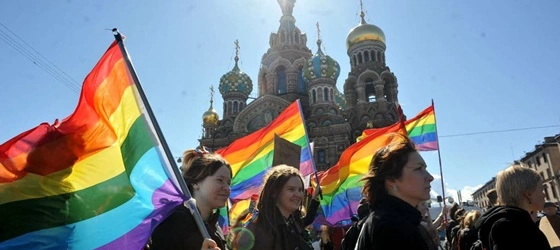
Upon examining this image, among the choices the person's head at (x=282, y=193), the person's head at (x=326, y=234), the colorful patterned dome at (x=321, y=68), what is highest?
the colorful patterned dome at (x=321, y=68)

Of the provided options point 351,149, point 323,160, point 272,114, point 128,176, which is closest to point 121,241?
point 128,176

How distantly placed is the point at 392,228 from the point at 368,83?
96.4 ft

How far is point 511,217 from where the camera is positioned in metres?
2.39

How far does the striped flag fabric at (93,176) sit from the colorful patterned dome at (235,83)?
32.7 meters

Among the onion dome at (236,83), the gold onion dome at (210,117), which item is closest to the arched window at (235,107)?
the onion dome at (236,83)

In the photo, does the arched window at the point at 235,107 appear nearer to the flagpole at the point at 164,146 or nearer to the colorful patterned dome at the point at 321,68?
the colorful patterned dome at the point at 321,68

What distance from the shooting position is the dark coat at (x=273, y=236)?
2887 mm

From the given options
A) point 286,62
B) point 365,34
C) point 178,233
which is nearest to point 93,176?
point 178,233

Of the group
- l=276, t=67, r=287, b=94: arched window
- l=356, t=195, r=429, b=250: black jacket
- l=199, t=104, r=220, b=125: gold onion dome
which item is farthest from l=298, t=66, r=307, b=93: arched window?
l=356, t=195, r=429, b=250: black jacket

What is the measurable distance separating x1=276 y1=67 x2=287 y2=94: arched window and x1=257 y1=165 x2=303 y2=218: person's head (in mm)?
32225

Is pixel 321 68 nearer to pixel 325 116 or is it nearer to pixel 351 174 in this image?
pixel 325 116

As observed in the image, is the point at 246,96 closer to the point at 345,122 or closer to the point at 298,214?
the point at 345,122

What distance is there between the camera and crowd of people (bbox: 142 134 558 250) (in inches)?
77.4

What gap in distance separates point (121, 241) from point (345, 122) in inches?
1038
